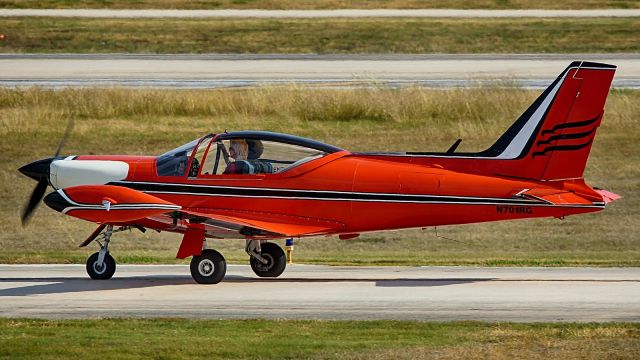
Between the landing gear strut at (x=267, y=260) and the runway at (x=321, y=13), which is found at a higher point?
the runway at (x=321, y=13)

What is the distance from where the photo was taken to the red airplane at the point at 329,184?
18281 millimetres

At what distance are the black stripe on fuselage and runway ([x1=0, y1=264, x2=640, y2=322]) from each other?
1298 mm

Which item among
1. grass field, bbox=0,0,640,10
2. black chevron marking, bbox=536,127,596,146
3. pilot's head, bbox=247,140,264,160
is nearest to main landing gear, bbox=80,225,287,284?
pilot's head, bbox=247,140,264,160

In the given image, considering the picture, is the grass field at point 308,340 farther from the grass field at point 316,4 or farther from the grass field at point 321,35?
the grass field at point 316,4

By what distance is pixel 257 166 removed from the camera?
19.2m

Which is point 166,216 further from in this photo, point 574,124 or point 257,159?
point 574,124

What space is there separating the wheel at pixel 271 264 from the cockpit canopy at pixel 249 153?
1.63m

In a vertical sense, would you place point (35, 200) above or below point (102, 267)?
above

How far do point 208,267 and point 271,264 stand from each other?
55.9 inches

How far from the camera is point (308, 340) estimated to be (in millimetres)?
14578

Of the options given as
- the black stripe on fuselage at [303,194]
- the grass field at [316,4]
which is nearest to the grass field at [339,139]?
the black stripe on fuselage at [303,194]

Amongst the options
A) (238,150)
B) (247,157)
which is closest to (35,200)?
(238,150)

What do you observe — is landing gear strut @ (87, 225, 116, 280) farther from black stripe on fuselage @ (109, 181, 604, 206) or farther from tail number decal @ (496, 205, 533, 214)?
tail number decal @ (496, 205, 533, 214)

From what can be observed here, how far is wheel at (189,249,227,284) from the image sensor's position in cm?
1903
